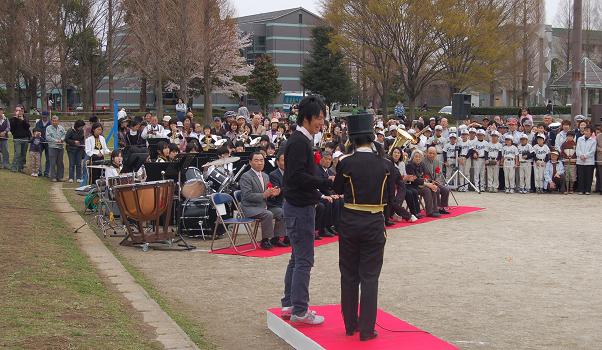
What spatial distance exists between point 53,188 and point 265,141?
5963mm

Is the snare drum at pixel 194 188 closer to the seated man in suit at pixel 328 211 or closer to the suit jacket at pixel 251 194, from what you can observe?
the suit jacket at pixel 251 194

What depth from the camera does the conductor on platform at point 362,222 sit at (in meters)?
6.79

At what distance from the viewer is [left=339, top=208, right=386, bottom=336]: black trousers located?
22.2ft

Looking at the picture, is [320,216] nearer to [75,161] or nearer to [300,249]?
[300,249]

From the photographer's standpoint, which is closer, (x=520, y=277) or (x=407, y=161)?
(x=520, y=277)

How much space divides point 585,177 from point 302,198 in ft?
50.4

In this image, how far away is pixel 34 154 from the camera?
2158 cm

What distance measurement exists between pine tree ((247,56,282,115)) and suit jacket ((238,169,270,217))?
4876 cm

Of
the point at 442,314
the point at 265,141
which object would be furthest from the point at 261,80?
the point at 442,314

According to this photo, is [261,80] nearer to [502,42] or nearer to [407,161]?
[502,42]

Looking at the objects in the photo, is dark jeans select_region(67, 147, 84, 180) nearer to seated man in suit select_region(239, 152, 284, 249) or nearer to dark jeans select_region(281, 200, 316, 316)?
seated man in suit select_region(239, 152, 284, 249)

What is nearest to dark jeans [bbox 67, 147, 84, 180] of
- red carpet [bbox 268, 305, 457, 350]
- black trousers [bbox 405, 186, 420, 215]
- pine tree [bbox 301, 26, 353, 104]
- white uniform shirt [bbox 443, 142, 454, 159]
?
black trousers [bbox 405, 186, 420, 215]

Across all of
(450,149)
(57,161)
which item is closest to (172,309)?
(57,161)

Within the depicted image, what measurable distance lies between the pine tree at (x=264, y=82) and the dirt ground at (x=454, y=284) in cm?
4718
